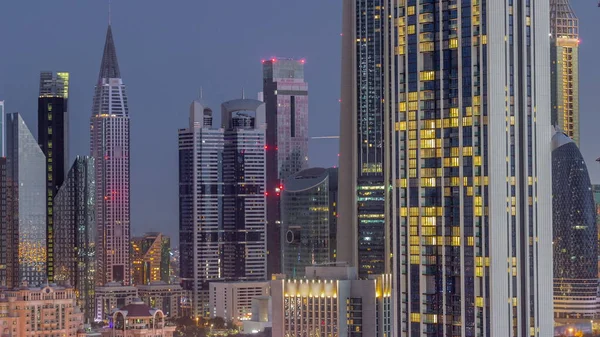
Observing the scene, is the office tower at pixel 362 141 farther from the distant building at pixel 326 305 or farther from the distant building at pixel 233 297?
the distant building at pixel 233 297

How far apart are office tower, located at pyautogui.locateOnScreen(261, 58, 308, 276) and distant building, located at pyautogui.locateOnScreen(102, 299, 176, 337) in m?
53.3

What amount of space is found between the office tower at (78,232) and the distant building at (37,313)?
164 ft

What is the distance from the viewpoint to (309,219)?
487 feet

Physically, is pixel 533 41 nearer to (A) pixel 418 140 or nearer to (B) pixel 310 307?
(A) pixel 418 140

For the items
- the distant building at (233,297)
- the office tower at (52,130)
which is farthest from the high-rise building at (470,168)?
the office tower at (52,130)

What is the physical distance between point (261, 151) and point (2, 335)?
94.9 metres

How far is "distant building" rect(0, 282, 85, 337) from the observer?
10956cm

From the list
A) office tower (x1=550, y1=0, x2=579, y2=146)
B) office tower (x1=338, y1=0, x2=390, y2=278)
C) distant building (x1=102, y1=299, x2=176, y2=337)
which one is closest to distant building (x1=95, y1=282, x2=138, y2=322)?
distant building (x1=102, y1=299, x2=176, y2=337)

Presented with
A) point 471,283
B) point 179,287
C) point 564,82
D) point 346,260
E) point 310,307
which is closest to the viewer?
point 471,283

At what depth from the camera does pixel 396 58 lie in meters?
71.2

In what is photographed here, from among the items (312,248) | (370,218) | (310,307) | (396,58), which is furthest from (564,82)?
(396,58)

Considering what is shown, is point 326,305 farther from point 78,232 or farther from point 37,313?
point 78,232

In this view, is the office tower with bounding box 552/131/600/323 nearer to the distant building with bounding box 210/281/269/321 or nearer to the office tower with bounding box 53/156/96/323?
the distant building with bounding box 210/281/269/321

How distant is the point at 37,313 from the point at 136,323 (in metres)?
14.4
